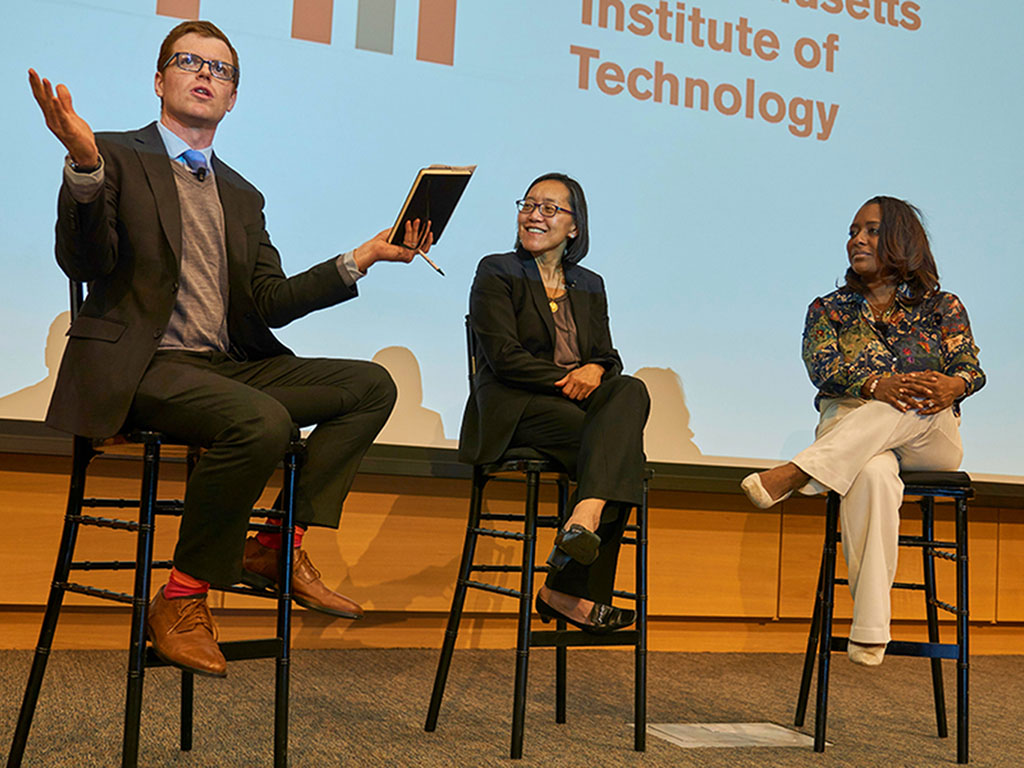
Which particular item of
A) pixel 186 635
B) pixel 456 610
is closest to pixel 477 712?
pixel 456 610

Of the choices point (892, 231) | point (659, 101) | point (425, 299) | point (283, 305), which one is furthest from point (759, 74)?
point (283, 305)

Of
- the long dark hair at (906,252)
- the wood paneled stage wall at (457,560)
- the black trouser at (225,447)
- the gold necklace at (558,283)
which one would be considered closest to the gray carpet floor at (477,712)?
the wood paneled stage wall at (457,560)

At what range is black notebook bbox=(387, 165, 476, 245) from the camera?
1.97 m

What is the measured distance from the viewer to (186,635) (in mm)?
1707

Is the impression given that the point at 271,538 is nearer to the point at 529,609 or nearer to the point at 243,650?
the point at 243,650

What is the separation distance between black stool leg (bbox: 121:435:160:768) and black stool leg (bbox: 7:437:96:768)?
0.19 m

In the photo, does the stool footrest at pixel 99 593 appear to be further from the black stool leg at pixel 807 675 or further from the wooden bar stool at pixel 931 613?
the black stool leg at pixel 807 675

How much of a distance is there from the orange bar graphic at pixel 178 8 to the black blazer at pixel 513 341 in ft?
4.23

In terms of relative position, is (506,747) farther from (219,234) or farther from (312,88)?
(312,88)

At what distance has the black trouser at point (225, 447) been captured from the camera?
5.72 ft

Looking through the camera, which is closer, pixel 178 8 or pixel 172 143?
pixel 172 143

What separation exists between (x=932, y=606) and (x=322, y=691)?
1.53 metres

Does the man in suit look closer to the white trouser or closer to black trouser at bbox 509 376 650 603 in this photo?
black trouser at bbox 509 376 650 603

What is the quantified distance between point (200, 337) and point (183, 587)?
517 millimetres
